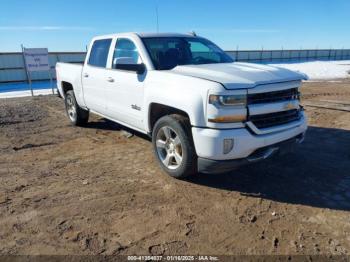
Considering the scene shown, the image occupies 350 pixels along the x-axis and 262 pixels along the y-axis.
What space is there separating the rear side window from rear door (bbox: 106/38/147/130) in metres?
0.34

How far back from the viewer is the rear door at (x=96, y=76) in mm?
5926

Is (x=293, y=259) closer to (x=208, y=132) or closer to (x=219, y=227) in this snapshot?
(x=219, y=227)

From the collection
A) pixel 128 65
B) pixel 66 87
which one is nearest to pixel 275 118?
pixel 128 65

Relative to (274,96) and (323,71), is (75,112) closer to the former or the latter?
(274,96)

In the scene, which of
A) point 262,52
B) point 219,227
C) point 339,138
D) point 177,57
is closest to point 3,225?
point 219,227

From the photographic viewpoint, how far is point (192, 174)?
4598 millimetres

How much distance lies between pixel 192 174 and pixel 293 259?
1986 millimetres

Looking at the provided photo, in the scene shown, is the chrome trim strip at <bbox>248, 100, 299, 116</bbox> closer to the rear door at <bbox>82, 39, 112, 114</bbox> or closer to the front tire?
the front tire

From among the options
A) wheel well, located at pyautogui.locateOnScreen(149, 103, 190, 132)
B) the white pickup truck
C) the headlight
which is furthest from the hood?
wheel well, located at pyautogui.locateOnScreen(149, 103, 190, 132)

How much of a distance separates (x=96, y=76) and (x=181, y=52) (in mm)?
1788

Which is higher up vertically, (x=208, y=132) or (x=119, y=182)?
(x=208, y=132)

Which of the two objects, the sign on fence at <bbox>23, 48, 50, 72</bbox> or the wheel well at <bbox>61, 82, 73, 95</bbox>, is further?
the sign on fence at <bbox>23, 48, 50, 72</bbox>

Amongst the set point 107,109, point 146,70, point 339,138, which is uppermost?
point 146,70

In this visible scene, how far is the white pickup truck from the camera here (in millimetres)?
3717
